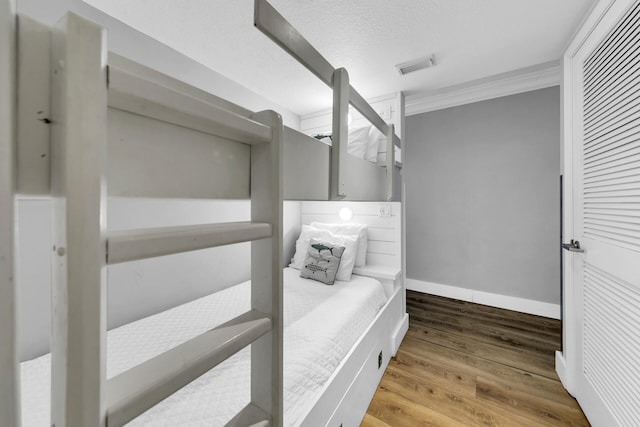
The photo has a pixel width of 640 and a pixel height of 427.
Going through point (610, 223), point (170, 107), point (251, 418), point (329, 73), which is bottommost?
point (251, 418)

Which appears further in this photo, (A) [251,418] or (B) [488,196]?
(B) [488,196]

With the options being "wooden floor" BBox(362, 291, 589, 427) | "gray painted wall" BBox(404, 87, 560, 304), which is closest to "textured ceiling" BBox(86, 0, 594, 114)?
"gray painted wall" BBox(404, 87, 560, 304)

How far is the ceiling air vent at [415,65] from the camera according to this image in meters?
1.92

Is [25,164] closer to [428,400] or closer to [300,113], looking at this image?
[428,400]

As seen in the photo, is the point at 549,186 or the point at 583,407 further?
the point at 549,186

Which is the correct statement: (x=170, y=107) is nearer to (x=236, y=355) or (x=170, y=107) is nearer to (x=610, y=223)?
(x=236, y=355)

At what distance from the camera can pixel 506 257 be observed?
2930mm

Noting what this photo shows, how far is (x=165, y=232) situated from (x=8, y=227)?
0.59 ft

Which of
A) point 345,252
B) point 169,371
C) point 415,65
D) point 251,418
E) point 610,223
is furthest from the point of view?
point 345,252

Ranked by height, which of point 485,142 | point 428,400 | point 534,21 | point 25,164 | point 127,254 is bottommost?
point 428,400

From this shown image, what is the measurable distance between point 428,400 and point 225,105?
201 cm

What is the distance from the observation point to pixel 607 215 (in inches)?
51.9

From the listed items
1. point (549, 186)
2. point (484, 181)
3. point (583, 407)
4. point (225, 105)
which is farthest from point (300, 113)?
point (583, 407)

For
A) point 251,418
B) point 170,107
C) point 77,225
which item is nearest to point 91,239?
point 77,225
